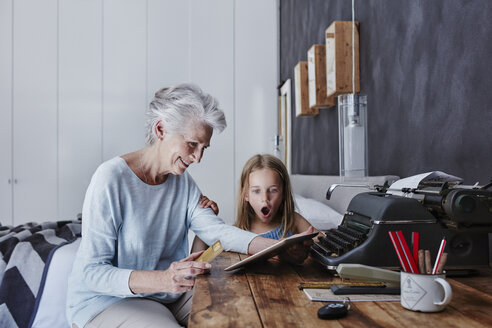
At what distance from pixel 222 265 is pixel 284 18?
4.20 metres

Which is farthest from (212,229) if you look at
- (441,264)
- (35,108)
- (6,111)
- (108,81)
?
(6,111)

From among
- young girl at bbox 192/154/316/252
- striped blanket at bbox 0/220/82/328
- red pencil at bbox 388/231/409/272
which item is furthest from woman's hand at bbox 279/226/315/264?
striped blanket at bbox 0/220/82/328

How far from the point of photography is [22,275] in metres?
2.07

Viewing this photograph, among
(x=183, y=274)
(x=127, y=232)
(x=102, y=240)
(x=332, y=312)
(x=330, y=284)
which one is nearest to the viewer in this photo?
(x=332, y=312)

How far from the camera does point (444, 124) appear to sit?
156 centimetres

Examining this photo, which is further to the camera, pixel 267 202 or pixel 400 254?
pixel 267 202

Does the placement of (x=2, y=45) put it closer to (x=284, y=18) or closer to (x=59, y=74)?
(x=59, y=74)

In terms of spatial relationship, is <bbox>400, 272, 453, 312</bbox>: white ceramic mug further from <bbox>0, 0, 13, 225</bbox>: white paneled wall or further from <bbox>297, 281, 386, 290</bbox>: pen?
<bbox>0, 0, 13, 225</bbox>: white paneled wall

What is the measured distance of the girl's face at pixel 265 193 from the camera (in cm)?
190

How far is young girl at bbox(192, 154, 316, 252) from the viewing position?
189 centimetres

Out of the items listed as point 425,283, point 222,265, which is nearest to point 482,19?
point 425,283

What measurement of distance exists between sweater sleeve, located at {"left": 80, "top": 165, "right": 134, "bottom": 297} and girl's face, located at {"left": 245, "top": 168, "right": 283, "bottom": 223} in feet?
2.21

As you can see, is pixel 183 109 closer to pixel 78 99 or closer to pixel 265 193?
pixel 265 193

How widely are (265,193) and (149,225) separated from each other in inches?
23.3
